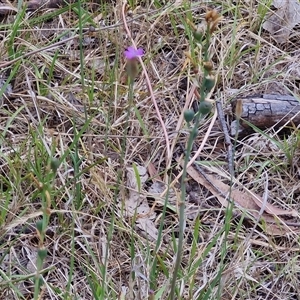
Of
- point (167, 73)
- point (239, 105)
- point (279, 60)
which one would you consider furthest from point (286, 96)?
point (239, 105)

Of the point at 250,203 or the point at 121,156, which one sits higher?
the point at 121,156

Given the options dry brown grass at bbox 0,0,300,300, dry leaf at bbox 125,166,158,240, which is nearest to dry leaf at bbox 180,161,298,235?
Result: dry brown grass at bbox 0,0,300,300

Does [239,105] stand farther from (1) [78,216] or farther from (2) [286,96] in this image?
(2) [286,96]

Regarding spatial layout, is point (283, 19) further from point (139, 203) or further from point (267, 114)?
point (139, 203)

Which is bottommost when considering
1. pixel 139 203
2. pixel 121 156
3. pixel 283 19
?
pixel 139 203

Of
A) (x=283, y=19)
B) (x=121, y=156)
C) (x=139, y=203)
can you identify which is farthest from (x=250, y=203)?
(x=283, y=19)
